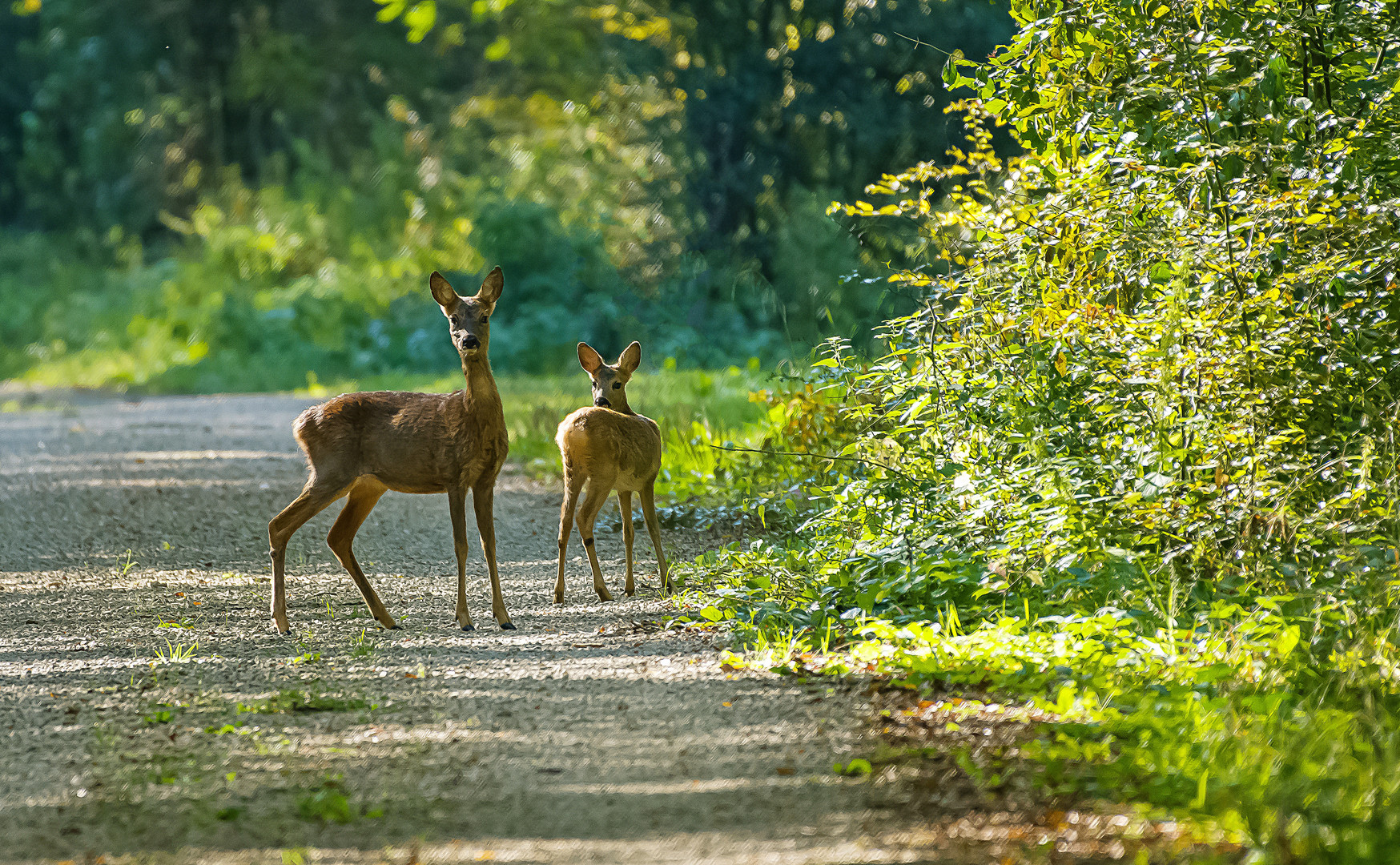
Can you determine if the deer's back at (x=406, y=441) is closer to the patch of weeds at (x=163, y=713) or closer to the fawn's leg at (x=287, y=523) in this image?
the fawn's leg at (x=287, y=523)

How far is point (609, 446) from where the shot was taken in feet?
22.3

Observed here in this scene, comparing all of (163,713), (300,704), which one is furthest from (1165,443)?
(163,713)

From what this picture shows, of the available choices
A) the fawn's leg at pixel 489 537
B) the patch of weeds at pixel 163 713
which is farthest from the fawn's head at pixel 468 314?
the patch of weeds at pixel 163 713

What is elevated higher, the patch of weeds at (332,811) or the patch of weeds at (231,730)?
the patch of weeds at (332,811)

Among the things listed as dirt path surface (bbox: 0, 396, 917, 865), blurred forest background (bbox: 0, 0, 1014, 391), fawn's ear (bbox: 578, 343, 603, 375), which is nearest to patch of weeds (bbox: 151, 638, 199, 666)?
dirt path surface (bbox: 0, 396, 917, 865)

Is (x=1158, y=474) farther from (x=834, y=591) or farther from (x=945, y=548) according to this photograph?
(x=834, y=591)

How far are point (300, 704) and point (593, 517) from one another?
2.38 metres

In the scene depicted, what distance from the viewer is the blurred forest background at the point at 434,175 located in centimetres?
1886

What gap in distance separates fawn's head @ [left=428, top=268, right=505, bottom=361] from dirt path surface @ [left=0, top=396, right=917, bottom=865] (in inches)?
52.4

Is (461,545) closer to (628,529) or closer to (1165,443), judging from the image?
(628,529)

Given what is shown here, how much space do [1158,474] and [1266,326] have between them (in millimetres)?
684

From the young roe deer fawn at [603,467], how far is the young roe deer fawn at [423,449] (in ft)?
1.80

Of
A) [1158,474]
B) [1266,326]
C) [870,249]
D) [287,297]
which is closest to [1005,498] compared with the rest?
[1158,474]

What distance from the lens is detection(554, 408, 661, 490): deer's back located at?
6.77 meters
